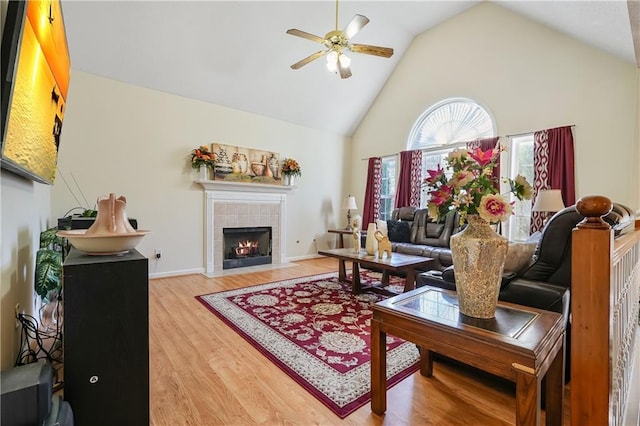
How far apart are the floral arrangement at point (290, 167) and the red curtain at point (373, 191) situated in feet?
5.29

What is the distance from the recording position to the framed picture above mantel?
4.90 m

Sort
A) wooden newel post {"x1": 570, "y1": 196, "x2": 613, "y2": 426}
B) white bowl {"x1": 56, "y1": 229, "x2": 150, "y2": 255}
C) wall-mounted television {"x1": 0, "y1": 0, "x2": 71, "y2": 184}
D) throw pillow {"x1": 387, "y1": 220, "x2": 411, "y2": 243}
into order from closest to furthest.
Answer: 1. wooden newel post {"x1": 570, "y1": 196, "x2": 613, "y2": 426}
2. wall-mounted television {"x1": 0, "y1": 0, "x2": 71, "y2": 184}
3. white bowl {"x1": 56, "y1": 229, "x2": 150, "y2": 255}
4. throw pillow {"x1": 387, "y1": 220, "x2": 411, "y2": 243}

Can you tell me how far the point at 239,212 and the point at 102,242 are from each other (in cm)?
390

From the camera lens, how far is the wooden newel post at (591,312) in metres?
0.83

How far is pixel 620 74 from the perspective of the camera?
3531 millimetres

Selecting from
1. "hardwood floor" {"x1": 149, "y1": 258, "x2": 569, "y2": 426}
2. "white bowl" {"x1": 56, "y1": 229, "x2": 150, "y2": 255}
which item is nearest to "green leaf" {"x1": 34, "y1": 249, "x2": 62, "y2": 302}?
"white bowl" {"x1": 56, "y1": 229, "x2": 150, "y2": 255}

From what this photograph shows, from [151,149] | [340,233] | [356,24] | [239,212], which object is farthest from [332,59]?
[340,233]

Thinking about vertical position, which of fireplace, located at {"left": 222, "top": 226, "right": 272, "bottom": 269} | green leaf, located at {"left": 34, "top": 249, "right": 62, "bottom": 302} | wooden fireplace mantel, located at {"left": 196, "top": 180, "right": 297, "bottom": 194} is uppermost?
wooden fireplace mantel, located at {"left": 196, "top": 180, "right": 297, "bottom": 194}

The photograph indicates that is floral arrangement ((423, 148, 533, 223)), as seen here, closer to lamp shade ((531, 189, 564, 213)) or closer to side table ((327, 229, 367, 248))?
lamp shade ((531, 189, 564, 213))

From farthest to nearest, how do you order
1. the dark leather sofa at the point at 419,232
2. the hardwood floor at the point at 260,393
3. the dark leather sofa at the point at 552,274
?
the dark leather sofa at the point at 419,232 → the dark leather sofa at the point at 552,274 → the hardwood floor at the point at 260,393

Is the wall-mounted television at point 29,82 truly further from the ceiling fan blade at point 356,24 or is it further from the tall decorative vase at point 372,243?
the tall decorative vase at point 372,243

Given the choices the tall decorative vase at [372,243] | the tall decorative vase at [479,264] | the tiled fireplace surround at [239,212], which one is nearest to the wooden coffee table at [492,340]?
the tall decorative vase at [479,264]

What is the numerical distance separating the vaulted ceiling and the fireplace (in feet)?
7.06

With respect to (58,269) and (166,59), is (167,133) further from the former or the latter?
(58,269)
